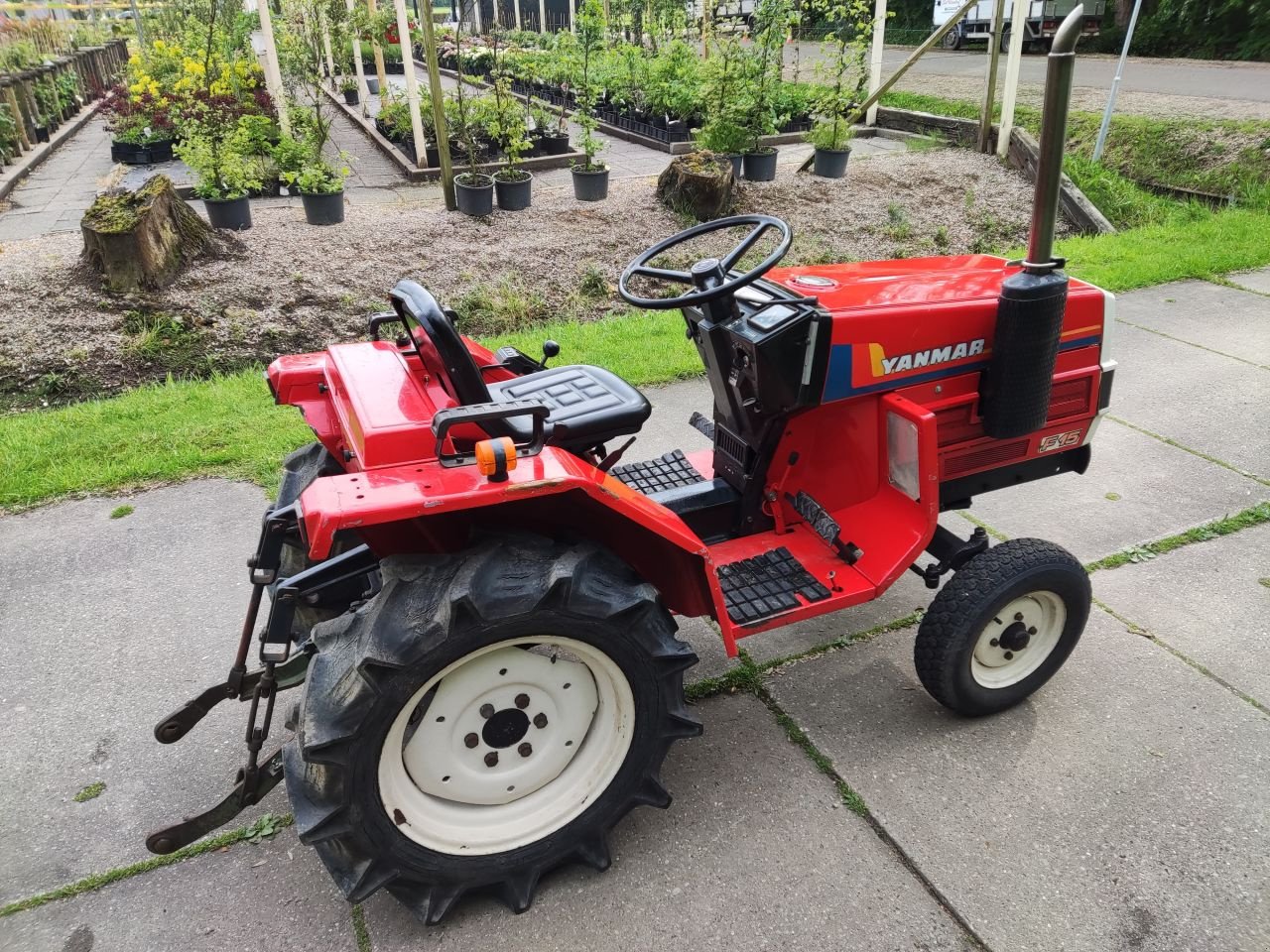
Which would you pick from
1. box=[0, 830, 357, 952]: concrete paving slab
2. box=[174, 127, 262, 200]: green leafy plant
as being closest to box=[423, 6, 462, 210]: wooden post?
box=[174, 127, 262, 200]: green leafy plant

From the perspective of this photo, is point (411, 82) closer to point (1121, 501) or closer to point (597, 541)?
point (1121, 501)

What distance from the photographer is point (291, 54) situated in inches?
490

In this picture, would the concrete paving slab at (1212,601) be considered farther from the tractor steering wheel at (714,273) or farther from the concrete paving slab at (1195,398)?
the tractor steering wheel at (714,273)

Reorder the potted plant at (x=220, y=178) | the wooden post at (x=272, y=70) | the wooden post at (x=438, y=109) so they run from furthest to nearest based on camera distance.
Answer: the wooden post at (x=272, y=70) < the potted plant at (x=220, y=178) < the wooden post at (x=438, y=109)

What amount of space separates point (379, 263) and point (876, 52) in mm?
6756

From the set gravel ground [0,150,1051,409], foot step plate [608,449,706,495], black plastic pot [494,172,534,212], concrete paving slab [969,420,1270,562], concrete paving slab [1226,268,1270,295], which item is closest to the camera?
foot step plate [608,449,706,495]

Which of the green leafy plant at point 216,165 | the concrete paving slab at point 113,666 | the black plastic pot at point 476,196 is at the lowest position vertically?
the concrete paving slab at point 113,666

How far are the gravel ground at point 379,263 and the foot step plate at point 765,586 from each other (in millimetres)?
3478

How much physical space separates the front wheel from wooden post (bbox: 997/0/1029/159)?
751 centimetres

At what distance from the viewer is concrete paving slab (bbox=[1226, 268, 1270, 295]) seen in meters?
6.22

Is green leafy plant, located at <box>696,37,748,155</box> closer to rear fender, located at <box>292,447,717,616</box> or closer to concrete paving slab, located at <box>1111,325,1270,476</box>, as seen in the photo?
concrete paving slab, located at <box>1111,325,1270,476</box>

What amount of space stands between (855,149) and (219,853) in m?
10.2

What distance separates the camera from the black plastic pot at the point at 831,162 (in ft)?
28.8

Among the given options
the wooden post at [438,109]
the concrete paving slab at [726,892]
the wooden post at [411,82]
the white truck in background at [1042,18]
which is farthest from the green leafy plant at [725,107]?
the white truck in background at [1042,18]
